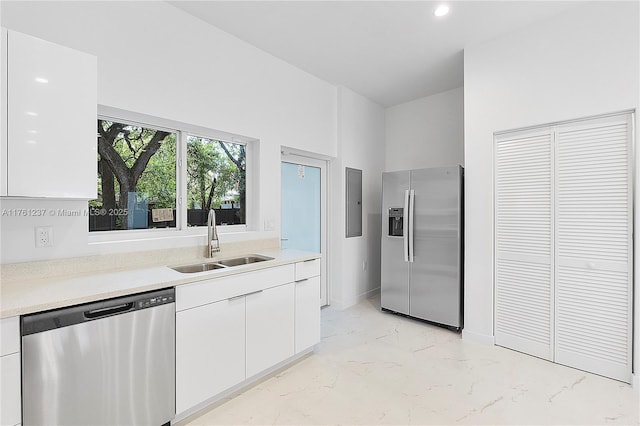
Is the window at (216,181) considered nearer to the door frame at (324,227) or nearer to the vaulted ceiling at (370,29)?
the vaulted ceiling at (370,29)

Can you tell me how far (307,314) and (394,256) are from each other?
1.54 metres

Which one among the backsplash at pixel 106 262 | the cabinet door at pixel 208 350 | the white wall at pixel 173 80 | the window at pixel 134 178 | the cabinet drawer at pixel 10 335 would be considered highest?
the white wall at pixel 173 80

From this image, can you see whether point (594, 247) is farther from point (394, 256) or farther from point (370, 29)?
point (370, 29)

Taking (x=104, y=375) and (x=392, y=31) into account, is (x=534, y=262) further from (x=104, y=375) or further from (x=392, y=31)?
(x=104, y=375)

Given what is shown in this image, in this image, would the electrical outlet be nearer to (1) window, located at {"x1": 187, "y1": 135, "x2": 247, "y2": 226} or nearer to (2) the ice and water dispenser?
(1) window, located at {"x1": 187, "y1": 135, "x2": 247, "y2": 226}

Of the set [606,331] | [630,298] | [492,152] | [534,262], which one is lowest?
[606,331]

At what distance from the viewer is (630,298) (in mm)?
2273

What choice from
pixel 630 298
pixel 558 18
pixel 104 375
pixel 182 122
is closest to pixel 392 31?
pixel 558 18

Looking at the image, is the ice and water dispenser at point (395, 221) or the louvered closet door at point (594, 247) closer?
the louvered closet door at point (594, 247)

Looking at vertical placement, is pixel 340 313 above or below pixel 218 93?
below

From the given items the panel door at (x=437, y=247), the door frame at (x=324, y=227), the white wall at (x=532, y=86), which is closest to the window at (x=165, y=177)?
the door frame at (x=324, y=227)

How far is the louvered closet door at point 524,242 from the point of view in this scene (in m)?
2.65

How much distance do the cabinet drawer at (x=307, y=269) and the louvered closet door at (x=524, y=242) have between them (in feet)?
5.67

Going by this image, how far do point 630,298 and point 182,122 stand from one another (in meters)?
3.66
